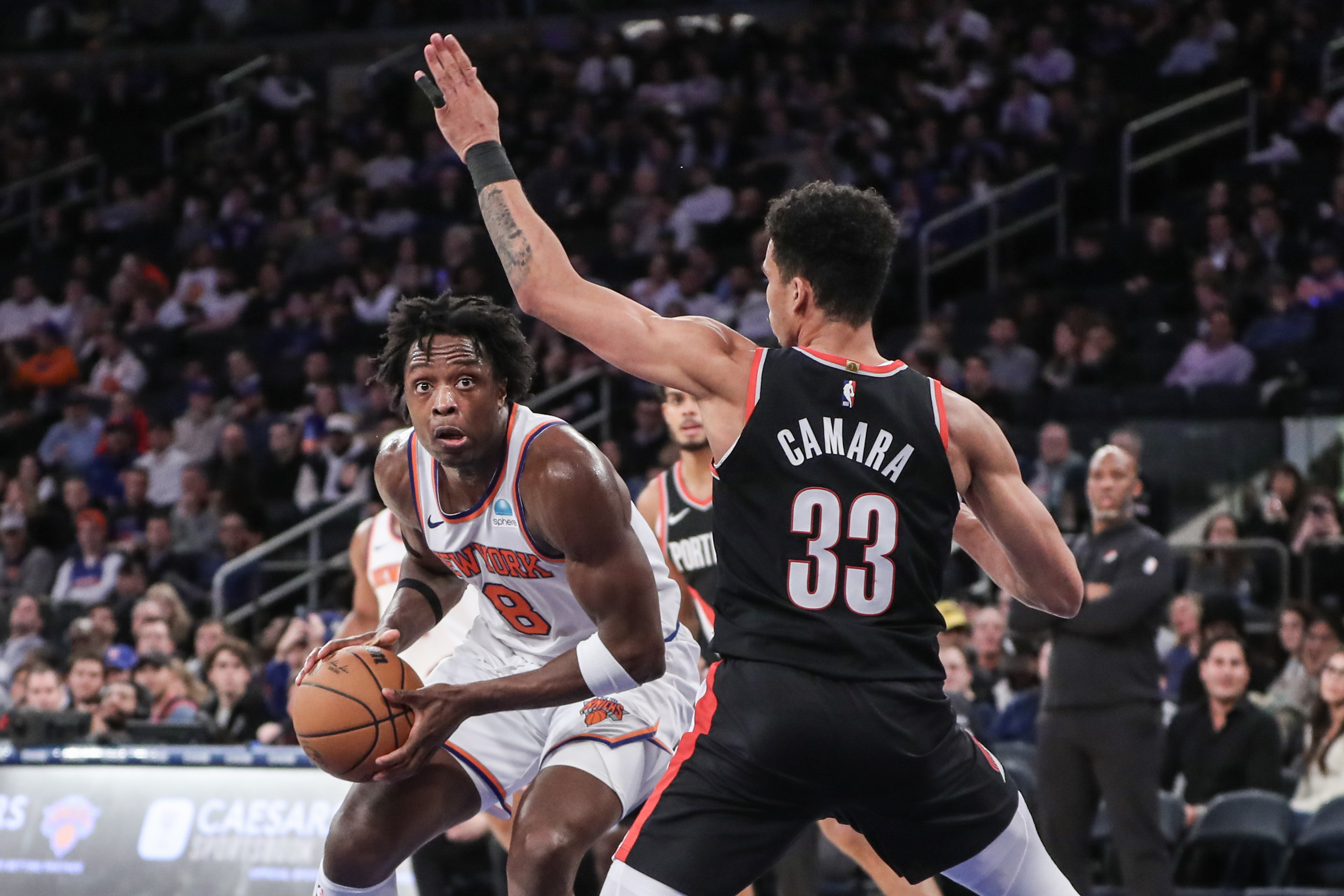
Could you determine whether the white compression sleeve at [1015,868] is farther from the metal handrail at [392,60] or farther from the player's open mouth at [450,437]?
the metal handrail at [392,60]

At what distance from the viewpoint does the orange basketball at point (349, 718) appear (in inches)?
154

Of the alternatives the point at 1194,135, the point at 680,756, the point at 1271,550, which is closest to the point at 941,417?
the point at 680,756

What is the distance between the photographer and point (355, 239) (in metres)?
15.9

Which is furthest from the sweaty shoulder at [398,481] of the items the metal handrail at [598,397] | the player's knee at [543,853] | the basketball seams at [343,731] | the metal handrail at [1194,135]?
the metal handrail at [1194,135]

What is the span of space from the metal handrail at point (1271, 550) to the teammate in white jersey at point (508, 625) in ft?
19.2

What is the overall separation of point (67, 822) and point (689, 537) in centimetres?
321

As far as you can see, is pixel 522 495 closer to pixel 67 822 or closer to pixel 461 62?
pixel 461 62

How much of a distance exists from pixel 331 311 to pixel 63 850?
27.3 feet

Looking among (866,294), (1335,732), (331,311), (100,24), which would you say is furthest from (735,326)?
(100,24)

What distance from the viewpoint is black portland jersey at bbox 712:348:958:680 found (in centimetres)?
340

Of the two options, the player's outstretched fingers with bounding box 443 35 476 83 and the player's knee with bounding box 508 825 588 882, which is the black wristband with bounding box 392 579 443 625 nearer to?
the player's knee with bounding box 508 825 588 882

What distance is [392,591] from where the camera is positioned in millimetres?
6605

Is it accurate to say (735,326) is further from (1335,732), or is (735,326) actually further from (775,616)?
(775,616)

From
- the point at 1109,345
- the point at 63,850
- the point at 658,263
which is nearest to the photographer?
the point at 63,850
